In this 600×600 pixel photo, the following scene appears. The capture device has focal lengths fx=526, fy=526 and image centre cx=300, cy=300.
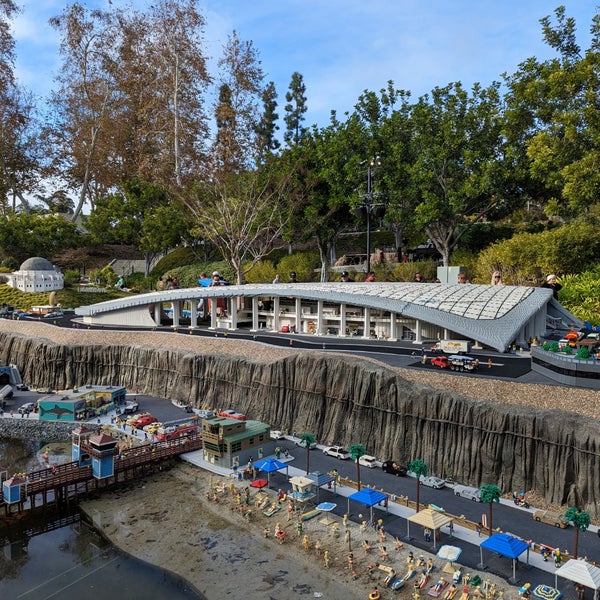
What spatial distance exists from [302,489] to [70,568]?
10577 millimetres

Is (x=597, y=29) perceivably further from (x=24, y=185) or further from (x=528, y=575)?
(x=24, y=185)

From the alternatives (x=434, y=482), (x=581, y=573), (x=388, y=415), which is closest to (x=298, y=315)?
(x=388, y=415)

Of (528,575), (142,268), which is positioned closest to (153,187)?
(142,268)

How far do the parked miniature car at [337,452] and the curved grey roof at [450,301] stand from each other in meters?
11.0

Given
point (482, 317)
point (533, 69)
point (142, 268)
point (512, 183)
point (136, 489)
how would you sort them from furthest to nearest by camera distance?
point (142, 268)
point (512, 183)
point (533, 69)
point (482, 317)
point (136, 489)

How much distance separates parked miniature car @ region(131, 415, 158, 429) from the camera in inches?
1395

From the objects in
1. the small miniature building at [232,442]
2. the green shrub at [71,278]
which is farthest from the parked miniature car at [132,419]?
the green shrub at [71,278]

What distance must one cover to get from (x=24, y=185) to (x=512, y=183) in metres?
85.2

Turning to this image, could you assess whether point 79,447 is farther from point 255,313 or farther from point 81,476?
point 255,313

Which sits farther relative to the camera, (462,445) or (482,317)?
(482,317)

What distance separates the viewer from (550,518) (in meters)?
21.9

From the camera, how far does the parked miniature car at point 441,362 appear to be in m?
30.6

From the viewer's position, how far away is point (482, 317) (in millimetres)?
34906

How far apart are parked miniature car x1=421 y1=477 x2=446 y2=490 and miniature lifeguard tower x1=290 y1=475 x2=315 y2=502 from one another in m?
5.59
